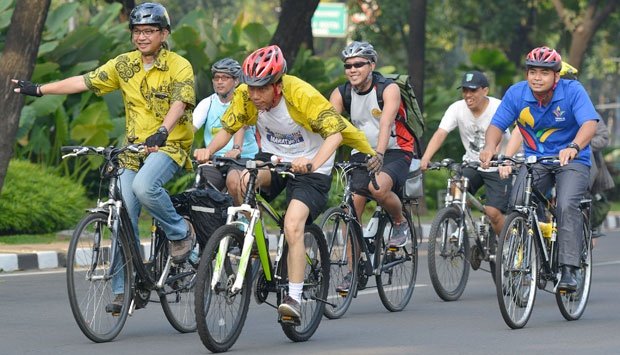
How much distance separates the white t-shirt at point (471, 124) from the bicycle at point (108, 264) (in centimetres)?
402

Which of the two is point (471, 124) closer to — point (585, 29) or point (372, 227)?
point (372, 227)

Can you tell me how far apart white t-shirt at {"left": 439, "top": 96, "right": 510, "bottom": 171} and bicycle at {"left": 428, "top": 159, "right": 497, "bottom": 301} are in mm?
278

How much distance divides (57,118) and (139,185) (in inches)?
432

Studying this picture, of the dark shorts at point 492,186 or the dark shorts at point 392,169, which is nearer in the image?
the dark shorts at point 392,169

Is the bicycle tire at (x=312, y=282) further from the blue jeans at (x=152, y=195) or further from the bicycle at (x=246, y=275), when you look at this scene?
the blue jeans at (x=152, y=195)

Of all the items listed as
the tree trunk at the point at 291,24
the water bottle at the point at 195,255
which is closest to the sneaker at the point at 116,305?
the water bottle at the point at 195,255

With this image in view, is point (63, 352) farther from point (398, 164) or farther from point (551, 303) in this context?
point (551, 303)

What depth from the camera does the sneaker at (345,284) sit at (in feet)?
33.1

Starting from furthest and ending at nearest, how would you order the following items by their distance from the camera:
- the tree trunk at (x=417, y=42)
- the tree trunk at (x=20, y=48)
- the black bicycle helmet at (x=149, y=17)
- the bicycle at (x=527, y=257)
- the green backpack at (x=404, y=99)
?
the tree trunk at (x=417, y=42), the tree trunk at (x=20, y=48), the green backpack at (x=404, y=99), the bicycle at (x=527, y=257), the black bicycle helmet at (x=149, y=17)

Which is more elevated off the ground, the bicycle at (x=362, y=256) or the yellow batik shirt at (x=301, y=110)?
the yellow batik shirt at (x=301, y=110)

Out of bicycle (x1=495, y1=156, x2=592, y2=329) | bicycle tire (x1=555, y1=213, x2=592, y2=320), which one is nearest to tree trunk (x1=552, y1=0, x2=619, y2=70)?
bicycle tire (x1=555, y1=213, x2=592, y2=320)

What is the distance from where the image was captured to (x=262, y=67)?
848cm

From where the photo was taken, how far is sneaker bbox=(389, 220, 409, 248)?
1096 centimetres

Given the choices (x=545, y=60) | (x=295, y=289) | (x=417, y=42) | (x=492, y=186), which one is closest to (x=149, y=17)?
(x=295, y=289)
